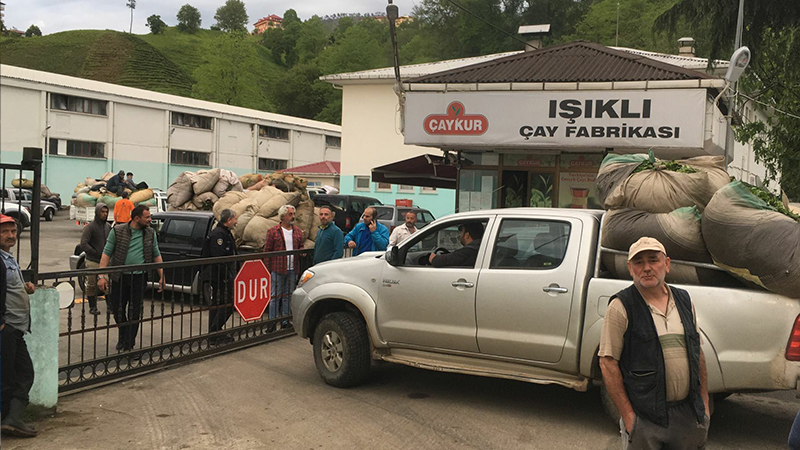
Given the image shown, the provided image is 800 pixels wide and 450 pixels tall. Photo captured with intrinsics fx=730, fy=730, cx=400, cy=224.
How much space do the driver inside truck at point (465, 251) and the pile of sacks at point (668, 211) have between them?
3.94ft

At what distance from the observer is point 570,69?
44.3 ft

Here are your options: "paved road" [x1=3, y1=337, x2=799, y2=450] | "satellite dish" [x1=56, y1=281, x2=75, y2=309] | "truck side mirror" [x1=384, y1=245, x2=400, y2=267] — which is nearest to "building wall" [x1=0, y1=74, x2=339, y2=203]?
"satellite dish" [x1=56, y1=281, x2=75, y2=309]

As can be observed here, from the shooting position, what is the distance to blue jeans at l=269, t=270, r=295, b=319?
9930 mm

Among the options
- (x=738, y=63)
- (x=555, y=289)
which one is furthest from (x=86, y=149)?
(x=555, y=289)

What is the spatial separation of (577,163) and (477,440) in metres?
8.56

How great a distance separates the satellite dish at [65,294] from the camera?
6.37 meters

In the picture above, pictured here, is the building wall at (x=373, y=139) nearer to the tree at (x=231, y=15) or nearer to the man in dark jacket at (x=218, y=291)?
the man in dark jacket at (x=218, y=291)

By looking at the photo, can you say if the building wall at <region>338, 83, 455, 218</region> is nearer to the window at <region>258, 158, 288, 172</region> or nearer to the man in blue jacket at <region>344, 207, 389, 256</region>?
the window at <region>258, 158, 288, 172</region>

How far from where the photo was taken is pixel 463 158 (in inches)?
565

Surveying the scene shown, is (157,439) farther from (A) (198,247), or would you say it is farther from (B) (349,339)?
(A) (198,247)

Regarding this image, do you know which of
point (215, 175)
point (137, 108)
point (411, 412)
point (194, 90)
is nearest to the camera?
point (411, 412)

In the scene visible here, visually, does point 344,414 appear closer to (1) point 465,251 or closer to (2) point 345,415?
(2) point 345,415

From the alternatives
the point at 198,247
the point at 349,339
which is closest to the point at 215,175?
the point at 198,247

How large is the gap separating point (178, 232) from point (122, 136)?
36067 mm
